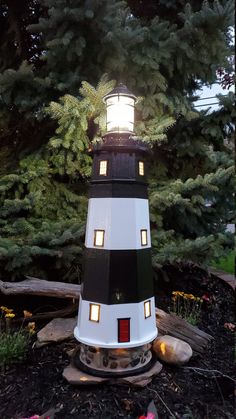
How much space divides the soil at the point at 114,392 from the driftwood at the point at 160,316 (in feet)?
0.44

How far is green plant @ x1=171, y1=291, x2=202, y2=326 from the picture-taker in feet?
11.5

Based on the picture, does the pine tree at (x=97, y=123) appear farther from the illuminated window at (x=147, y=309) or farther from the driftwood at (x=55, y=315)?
the illuminated window at (x=147, y=309)

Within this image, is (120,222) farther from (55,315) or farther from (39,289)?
(55,315)

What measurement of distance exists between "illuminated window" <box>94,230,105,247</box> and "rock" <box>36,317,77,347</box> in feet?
3.62

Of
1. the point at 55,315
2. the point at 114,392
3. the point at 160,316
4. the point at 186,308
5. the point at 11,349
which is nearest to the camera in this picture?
the point at 114,392

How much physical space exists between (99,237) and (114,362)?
3.22 ft

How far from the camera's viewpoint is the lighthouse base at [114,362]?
2.43 metres

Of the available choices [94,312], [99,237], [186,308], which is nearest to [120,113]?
[99,237]

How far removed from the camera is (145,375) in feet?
7.98

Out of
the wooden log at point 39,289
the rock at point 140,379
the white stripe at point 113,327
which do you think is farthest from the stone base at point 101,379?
the wooden log at point 39,289

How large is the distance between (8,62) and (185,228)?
10.3ft

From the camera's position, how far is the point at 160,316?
119 inches

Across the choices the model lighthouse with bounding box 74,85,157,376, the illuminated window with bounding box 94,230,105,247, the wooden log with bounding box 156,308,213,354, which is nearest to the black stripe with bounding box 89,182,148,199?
the model lighthouse with bounding box 74,85,157,376

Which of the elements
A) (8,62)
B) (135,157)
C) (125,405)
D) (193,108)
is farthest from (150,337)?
(8,62)
